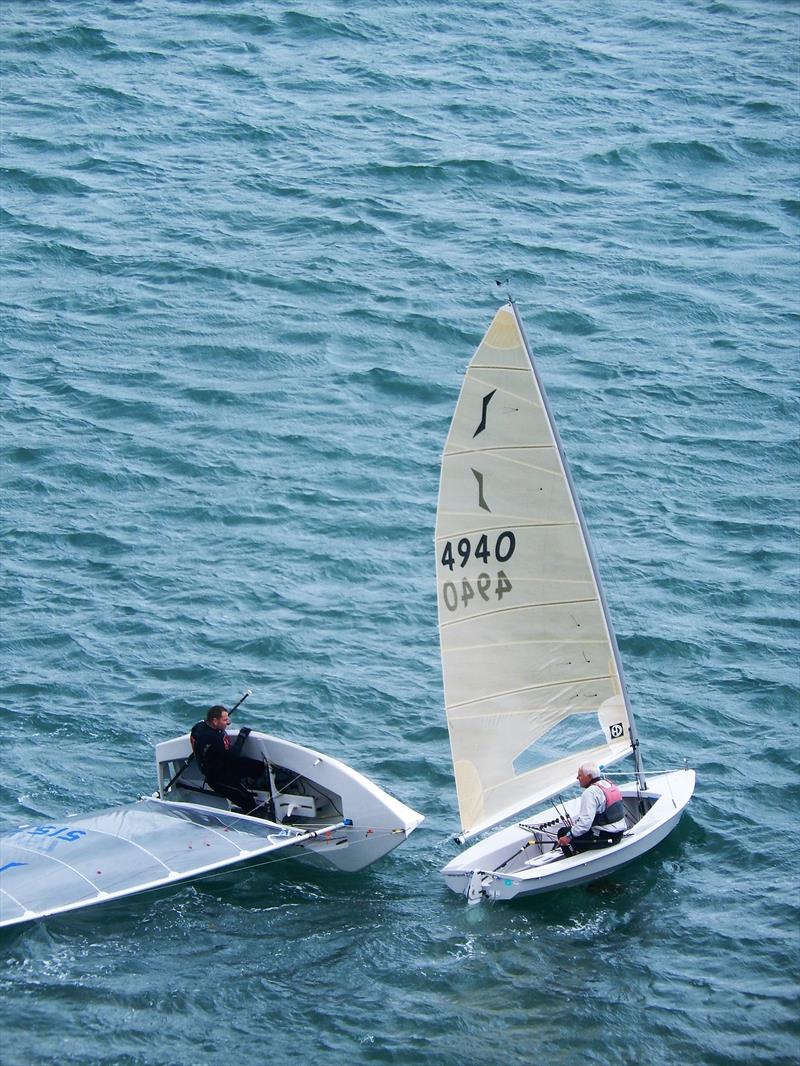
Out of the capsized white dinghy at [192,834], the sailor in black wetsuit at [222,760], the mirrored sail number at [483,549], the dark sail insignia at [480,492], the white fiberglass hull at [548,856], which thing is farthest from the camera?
the sailor in black wetsuit at [222,760]

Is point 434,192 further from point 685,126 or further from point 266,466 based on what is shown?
point 266,466

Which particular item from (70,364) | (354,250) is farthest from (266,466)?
(354,250)

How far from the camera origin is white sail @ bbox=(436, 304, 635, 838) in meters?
14.6

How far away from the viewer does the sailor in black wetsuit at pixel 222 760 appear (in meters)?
15.6

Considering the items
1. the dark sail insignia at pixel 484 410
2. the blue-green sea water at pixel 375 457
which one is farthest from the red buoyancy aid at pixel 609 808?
the dark sail insignia at pixel 484 410

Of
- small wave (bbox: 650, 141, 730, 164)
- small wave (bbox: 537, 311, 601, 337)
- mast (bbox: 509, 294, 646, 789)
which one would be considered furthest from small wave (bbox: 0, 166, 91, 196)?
mast (bbox: 509, 294, 646, 789)

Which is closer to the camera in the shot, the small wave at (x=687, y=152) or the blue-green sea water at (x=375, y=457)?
the blue-green sea water at (x=375, y=457)

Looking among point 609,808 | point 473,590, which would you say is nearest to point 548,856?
point 609,808

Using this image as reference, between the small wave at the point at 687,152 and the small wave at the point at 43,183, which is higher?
the small wave at the point at 687,152

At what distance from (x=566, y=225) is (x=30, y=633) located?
14.8 meters

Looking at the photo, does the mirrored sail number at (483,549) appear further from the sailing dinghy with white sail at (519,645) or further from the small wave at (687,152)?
the small wave at (687,152)

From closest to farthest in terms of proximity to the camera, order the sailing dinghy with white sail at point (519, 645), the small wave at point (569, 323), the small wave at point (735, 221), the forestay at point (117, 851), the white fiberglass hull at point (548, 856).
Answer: the forestay at point (117, 851) < the white fiberglass hull at point (548, 856) < the sailing dinghy with white sail at point (519, 645) < the small wave at point (569, 323) < the small wave at point (735, 221)

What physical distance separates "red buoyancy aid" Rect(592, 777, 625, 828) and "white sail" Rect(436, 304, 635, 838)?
57 cm

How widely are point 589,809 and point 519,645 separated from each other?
176cm
